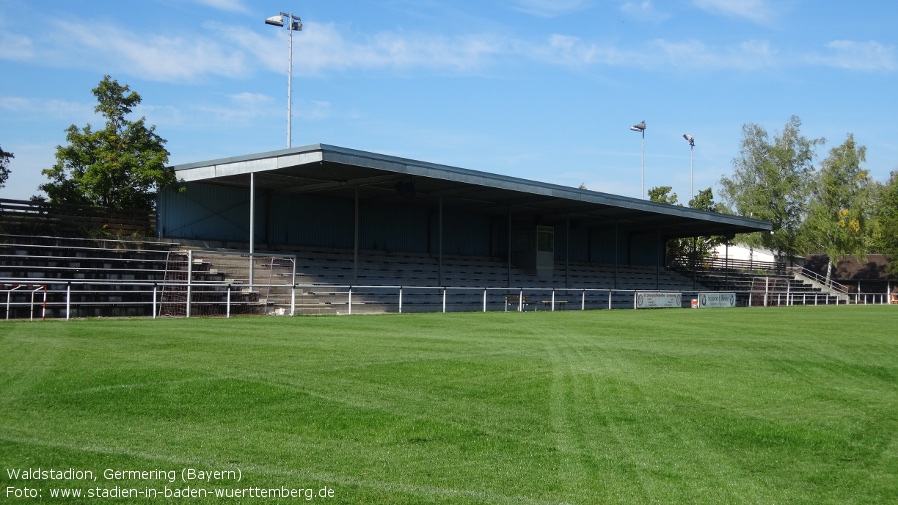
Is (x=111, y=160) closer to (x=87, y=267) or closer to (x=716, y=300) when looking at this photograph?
(x=87, y=267)

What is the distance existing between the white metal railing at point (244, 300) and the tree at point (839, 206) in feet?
107

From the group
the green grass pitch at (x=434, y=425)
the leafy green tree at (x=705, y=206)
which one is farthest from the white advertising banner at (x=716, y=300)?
the green grass pitch at (x=434, y=425)

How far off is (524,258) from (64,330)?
100 feet

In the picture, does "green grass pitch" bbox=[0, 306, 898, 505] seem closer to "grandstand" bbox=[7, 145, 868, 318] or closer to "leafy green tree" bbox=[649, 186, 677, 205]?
"grandstand" bbox=[7, 145, 868, 318]

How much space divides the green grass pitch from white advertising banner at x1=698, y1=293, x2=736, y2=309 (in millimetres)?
28462

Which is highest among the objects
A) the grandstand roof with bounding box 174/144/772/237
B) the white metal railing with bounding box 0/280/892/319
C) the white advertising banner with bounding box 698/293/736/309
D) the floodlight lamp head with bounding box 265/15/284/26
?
the floodlight lamp head with bounding box 265/15/284/26

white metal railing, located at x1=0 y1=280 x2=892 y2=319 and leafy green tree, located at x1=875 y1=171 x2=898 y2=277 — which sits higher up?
leafy green tree, located at x1=875 y1=171 x2=898 y2=277

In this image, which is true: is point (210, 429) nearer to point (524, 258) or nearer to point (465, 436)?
point (465, 436)

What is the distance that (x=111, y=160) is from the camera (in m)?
31.7

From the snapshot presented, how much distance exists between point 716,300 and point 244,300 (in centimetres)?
2609

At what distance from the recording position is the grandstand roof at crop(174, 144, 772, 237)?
26.8 metres

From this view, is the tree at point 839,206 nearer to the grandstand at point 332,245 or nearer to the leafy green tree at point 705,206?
the leafy green tree at point 705,206

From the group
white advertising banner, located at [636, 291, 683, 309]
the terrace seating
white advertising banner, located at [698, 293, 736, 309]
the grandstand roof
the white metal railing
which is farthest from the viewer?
white advertising banner, located at [698, 293, 736, 309]

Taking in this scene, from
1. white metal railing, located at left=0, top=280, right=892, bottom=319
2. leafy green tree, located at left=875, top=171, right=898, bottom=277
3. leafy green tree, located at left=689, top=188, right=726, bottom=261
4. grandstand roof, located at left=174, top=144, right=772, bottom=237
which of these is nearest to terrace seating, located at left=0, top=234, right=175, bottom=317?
white metal railing, located at left=0, top=280, right=892, bottom=319
